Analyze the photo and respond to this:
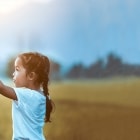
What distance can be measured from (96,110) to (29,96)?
62cm

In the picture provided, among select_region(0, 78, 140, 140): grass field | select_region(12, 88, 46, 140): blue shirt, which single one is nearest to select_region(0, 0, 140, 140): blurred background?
select_region(0, 78, 140, 140): grass field

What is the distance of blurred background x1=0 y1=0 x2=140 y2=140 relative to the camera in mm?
2291

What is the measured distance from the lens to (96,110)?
232cm

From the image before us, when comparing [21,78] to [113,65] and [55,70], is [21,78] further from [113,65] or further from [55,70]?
[113,65]

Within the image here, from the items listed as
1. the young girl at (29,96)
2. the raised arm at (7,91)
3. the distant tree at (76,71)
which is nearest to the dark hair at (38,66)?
the young girl at (29,96)

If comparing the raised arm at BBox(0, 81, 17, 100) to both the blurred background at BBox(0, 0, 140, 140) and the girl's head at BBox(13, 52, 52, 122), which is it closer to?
the girl's head at BBox(13, 52, 52, 122)

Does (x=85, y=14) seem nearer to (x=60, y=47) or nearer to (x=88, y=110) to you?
(x=60, y=47)

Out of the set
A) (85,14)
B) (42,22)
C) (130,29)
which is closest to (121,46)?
(130,29)

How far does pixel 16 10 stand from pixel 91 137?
30.1 inches

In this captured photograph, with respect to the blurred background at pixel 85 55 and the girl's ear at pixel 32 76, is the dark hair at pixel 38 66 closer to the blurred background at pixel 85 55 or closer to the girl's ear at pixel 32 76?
the girl's ear at pixel 32 76

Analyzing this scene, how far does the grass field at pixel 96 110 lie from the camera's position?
229cm

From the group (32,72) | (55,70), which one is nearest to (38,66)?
(32,72)

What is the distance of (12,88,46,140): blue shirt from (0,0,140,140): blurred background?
1.71 ft

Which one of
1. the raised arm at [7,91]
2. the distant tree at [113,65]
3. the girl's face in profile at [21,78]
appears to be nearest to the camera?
the raised arm at [7,91]
